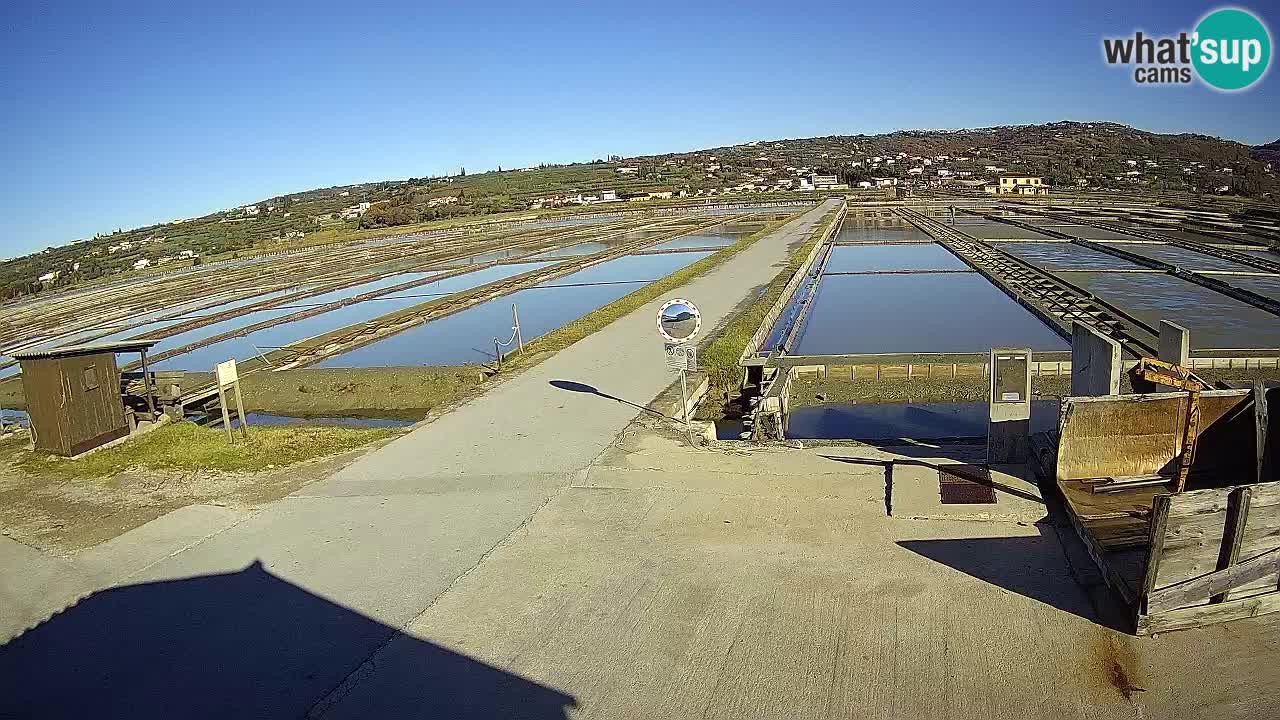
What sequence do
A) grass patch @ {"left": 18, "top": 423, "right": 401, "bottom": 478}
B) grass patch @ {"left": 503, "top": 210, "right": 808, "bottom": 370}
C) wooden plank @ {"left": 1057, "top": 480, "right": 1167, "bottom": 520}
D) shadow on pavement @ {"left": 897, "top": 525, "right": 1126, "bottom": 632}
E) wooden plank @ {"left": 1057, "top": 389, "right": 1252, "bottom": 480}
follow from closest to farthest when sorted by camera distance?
shadow on pavement @ {"left": 897, "top": 525, "right": 1126, "bottom": 632}
wooden plank @ {"left": 1057, "top": 480, "right": 1167, "bottom": 520}
wooden plank @ {"left": 1057, "top": 389, "right": 1252, "bottom": 480}
grass patch @ {"left": 18, "top": 423, "right": 401, "bottom": 478}
grass patch @ {"left": 503, "top": 210, "right": 808, "bottom": 370}

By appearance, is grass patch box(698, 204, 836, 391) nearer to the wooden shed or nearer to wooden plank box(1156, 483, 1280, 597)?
the wooden shed

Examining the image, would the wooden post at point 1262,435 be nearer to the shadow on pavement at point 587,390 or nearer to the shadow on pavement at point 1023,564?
the shadow on pavement at point 1023,564

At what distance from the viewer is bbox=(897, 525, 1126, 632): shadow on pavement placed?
211 inches

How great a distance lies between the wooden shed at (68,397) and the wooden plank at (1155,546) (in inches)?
→ 458

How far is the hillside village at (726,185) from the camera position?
249ft

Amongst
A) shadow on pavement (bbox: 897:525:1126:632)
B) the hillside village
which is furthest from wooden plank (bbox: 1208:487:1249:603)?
the hillside village

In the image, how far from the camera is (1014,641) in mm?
4934

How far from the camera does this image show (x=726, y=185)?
5069 inches

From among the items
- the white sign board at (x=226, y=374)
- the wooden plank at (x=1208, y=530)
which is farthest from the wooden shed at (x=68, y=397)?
the wooden plank at (x=1208, y=530)

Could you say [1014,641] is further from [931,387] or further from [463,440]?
[931,387]

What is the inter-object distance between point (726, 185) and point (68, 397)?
123011 millimetres

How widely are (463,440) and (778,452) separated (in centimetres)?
373

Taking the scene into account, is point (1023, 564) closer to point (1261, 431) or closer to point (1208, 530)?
point (1208, 530)

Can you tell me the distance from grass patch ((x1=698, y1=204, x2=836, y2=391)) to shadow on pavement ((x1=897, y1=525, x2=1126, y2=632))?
773cm
